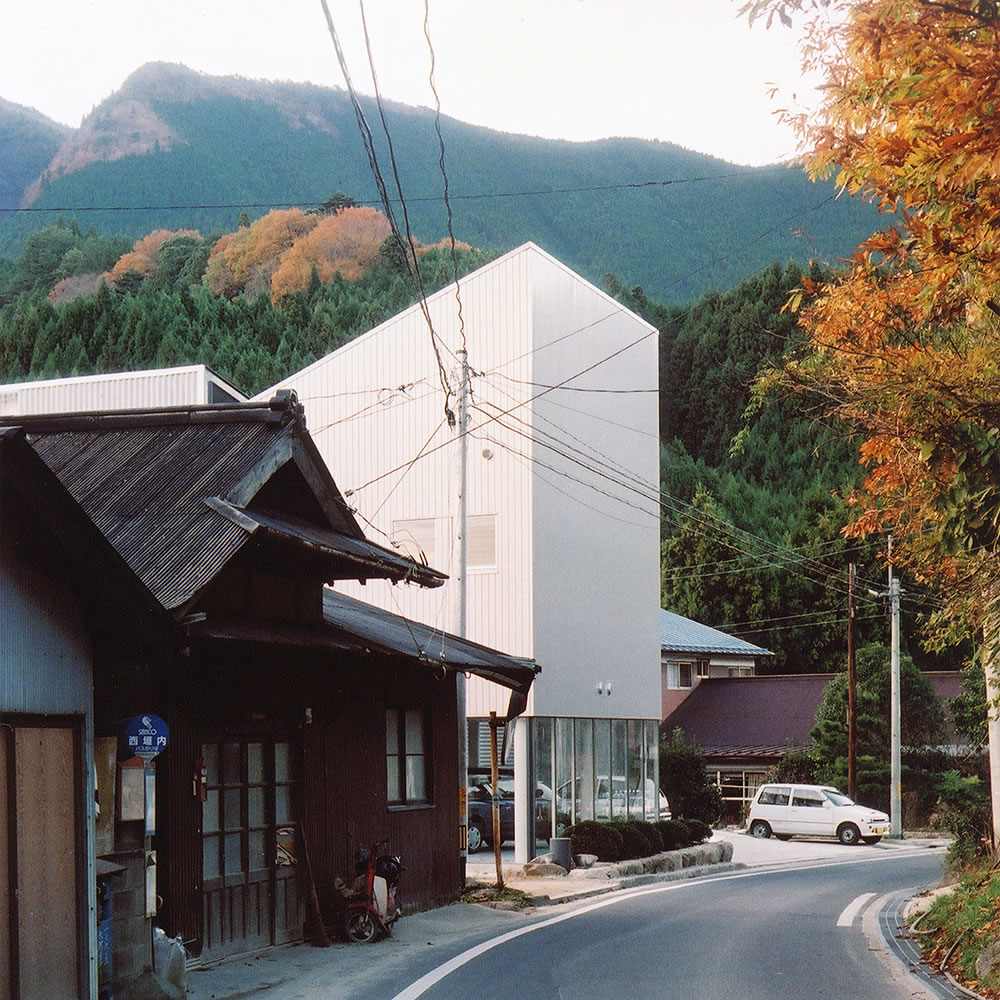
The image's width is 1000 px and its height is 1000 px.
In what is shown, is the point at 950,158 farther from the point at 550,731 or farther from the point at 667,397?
the point at 667,397

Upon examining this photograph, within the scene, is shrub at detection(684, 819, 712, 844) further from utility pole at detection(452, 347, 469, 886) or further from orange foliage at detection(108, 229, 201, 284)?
orange foliage at detection(108, 229, 201, 284)

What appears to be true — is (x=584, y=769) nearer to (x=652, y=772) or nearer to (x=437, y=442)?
(x=652, y=772)

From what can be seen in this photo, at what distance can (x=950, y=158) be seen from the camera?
8.05 metres

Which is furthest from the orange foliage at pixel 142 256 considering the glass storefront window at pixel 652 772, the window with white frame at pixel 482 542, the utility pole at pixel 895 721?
the window with white frame at pixel 482 542

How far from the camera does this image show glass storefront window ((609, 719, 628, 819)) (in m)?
34.6

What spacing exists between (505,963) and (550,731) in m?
17.4

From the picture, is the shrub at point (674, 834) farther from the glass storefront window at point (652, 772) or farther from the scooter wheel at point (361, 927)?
the scooter wheel at point (361, 927)

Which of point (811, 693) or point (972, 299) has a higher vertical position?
point (972, 299)

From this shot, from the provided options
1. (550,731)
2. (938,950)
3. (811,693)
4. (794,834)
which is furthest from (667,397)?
(938,950)

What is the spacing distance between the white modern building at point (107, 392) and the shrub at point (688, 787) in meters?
20.7

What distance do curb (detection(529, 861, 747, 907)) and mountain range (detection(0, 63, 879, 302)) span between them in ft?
241

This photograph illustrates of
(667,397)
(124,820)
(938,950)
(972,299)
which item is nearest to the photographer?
(972,299)

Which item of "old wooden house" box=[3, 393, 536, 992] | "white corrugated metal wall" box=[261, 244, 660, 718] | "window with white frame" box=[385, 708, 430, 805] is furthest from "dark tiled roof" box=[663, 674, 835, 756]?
"old wooden house" box=[3, 393, 536, 992]

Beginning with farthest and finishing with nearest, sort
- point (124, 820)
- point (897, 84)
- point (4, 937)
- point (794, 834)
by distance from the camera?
point (794, 834), point (124, 820), point (4, 937), point (897, 84)
